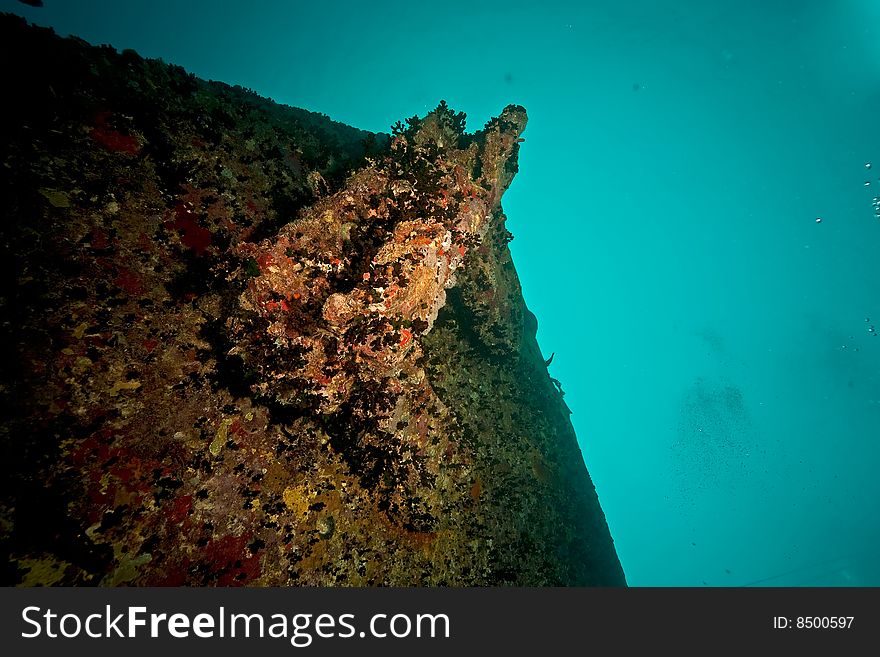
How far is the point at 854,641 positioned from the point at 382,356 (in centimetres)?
859

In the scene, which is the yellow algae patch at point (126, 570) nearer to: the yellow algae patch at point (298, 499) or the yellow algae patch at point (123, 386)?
the yellow algae patch at point (298, 499)

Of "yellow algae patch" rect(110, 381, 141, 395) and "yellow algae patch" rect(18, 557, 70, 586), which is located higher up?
"yellow algae patch" rect(110, 381, 141, 395)

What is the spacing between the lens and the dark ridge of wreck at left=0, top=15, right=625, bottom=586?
4.70 meters

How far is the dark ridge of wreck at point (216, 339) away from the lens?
4695 millimetres

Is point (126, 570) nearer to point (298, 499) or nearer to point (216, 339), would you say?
point (298, 499)

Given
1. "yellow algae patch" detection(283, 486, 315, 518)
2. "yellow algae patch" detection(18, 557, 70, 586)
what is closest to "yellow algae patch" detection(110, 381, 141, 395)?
"yellow algae patch" detection(18, 557, 70, 586)

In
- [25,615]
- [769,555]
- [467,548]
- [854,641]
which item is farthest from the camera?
[769,555]

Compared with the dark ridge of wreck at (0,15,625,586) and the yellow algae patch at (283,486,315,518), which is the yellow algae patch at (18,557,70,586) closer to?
the dark ridge of wreck at (0,15,625,586)

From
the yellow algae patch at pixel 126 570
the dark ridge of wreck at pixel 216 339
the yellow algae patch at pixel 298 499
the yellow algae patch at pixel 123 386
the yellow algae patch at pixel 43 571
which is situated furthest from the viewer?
the yellow algae patch at pixel 298 499

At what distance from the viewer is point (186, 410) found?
567cm

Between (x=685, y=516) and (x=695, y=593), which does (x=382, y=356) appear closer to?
(x=695, y=593)

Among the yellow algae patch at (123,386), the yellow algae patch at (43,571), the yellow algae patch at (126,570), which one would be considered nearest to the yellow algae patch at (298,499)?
the yellow algae patch at (126,570)

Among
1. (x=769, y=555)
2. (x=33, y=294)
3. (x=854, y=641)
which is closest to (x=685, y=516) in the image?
(x=769, y=555)

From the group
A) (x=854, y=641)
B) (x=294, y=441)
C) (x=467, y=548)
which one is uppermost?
(x=294, y=441)
